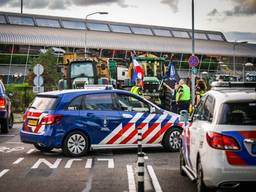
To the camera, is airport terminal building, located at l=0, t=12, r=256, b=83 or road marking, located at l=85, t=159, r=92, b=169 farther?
airport terminal building, located at l=0, t=12, r=256, b=83

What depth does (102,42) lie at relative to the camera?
6775cm

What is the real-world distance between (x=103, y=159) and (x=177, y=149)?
2368 mm

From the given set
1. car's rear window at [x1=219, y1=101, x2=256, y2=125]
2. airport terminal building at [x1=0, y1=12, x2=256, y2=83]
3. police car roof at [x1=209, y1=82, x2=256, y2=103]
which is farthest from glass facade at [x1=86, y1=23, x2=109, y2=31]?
car's rear window at [x1=219, y1=101, x2=256, y2=125]

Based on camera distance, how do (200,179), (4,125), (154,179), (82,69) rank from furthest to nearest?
(82,69) → (4,125) → (154,179) → (200,179)

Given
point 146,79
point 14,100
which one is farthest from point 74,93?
point 14,100

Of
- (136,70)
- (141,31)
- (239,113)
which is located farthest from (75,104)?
(141,31)

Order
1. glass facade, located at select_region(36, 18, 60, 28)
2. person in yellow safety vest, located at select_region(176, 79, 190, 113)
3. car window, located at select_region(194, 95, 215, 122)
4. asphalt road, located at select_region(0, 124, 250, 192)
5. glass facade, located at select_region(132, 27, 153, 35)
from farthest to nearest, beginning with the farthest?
1. glass facade, located at select_region(132, 27, 153, 35)
2. glass facade, located at select_region(36, 18, 60, 28)
3. person in yellow safety vest, located at select_region(176, 79, 190, 113)
4. asphalt road, located at select_region(0, 124, 250, 192)
5. car window, located at select_region(194, 95, 215, 122)

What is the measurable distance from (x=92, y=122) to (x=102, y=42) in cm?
5246

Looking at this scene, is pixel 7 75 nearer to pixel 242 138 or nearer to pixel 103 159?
pixel 103 159

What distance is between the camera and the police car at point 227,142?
870 cm

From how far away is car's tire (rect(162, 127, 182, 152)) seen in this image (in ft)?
54.1

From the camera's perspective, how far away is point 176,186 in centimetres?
1097

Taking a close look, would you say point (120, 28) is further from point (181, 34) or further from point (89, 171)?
point (89, 171)

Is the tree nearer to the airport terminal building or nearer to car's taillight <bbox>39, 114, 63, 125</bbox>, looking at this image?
the airport terminal building
